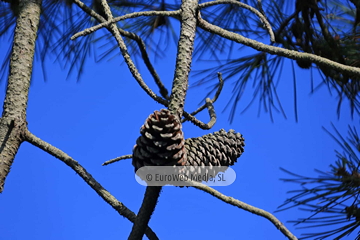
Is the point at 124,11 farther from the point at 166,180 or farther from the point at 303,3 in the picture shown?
the point at 166,180

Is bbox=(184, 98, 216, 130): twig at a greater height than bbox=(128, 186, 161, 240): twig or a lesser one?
greater

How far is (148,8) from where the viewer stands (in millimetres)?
1792

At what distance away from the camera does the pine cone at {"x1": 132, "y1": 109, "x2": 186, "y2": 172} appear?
59 centimetres

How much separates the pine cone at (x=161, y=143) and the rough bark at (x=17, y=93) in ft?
0.79

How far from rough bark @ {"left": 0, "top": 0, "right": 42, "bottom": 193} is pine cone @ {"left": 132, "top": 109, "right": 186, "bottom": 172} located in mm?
240

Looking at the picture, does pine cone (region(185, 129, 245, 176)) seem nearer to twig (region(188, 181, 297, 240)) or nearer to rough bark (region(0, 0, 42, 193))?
twig (region(188, 181, 297, 240))

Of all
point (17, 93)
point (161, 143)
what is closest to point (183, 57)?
point (161, 143)

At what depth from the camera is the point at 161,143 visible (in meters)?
0.59

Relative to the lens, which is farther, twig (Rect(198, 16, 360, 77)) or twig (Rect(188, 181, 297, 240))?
twig (Rect(198, 16, 360, 77))

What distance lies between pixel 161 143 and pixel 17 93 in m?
0.30

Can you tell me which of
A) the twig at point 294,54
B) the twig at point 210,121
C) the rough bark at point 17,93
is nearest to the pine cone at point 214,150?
the twig at point 210,121

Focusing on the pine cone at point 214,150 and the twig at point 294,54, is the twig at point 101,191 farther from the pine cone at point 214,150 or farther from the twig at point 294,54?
the twig at point 294,54

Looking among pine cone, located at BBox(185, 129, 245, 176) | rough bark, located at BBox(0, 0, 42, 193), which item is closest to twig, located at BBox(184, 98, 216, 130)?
pine cone, located at BBox(185, 129, 245, 176)

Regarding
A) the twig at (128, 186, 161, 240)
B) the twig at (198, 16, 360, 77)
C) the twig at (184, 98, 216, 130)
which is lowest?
the twig at (128, 186, 161, 240)
